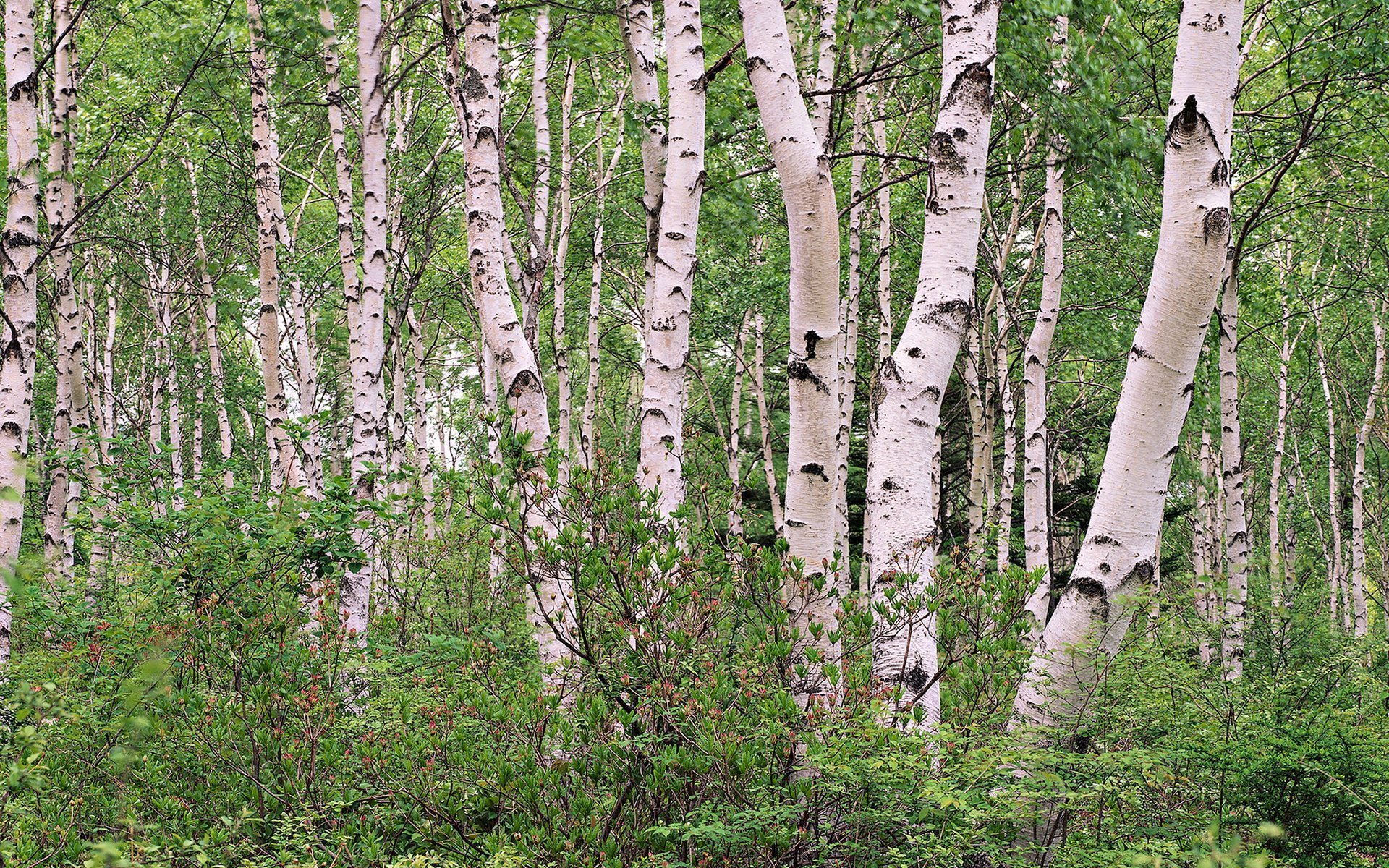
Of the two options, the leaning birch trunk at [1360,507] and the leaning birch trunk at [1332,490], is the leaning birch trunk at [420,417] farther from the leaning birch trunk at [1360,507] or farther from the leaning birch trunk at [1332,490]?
the leaning birch trunk at [1332,490]

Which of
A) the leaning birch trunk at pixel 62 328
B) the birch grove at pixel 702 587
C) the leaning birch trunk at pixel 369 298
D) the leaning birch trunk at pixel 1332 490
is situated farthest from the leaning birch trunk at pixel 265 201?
the leaning birch trunk at pixel 1332 490

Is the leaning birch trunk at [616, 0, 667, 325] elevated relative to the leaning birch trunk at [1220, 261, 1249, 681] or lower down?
elevated

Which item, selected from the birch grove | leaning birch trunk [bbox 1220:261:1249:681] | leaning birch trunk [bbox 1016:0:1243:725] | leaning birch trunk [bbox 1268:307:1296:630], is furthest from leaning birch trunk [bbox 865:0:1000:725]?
leaning birch trunk [bbox 1268:307:1296:630]

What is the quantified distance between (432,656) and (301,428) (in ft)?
6.12

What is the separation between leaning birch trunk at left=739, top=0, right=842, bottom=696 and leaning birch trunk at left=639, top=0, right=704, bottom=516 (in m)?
0.83

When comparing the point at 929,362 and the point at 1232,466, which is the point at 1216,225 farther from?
the point at 1232,466

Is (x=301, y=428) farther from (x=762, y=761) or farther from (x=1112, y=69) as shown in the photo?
(x=1112, y=69)

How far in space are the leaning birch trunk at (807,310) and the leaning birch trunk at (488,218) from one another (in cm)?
166

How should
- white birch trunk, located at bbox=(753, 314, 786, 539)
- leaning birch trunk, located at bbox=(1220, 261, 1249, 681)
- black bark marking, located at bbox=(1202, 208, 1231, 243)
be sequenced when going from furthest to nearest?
1. white birch trunk, located at bbox=(753, 314, 786, 539)
2. leaning birch trunk, located at bbox=(1220, 261, 1249, 681)
3. black bark marking, located at bbox=(1202, 208, 1231, 243)

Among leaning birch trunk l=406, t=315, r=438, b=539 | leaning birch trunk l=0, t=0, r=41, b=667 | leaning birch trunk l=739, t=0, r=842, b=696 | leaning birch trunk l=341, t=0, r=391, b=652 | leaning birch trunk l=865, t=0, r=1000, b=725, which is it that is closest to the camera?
leaning birch trunk l=865, t=0, r=1000, b=725

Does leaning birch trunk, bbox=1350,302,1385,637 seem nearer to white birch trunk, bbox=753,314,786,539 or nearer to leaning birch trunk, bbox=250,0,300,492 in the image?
white birch trunk, bbox=753,314,786,539

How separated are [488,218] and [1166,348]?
375 cm

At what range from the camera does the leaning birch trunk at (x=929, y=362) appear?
12.2 feet

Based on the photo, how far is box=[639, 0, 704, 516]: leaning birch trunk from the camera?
506cm
